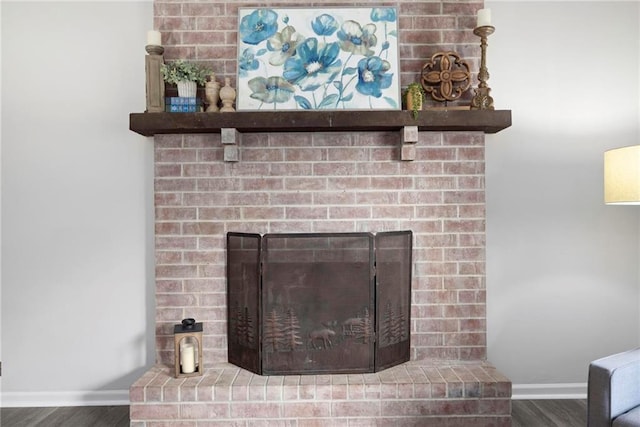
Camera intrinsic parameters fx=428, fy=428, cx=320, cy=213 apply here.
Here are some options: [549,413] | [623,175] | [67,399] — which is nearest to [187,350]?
[67,399]

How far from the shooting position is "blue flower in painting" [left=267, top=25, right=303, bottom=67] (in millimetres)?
2283

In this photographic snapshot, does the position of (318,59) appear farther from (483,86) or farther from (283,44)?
(483,86)

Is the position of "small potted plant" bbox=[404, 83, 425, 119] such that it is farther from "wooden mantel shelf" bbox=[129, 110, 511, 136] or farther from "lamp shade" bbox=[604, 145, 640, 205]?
"lamp shade" bbox=[604, 145, 640, 205]

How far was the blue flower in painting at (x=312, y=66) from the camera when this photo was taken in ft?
7.45

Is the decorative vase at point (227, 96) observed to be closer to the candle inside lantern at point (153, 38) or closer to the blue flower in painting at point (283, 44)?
the blue flower in painting at point (283, 44)

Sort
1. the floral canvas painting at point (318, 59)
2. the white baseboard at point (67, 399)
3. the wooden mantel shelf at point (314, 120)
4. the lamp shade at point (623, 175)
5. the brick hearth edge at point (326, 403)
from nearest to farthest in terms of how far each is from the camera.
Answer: the lamp shade at point (623, 175), the brick hearth edge at point (326, 403), the wooden mantel shelf at point (314, 120), the floral canvas painting at point (318, 59), the white baseboard at point (67, 399)

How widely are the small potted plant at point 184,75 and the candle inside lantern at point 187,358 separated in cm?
131

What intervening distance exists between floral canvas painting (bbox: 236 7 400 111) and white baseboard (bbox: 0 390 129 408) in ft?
5.86

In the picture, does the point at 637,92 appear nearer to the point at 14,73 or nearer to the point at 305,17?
the point at 305,17

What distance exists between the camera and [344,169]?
2.33 meters

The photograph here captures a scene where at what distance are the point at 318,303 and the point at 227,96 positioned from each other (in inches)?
46.4

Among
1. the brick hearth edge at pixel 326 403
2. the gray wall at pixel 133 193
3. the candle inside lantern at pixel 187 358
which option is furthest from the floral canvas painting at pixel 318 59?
the brick hearth edge at pixel 326 403

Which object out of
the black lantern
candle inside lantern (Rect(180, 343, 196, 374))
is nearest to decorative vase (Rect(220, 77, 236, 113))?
the black lantern

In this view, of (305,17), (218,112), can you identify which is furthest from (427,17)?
(218,112)
